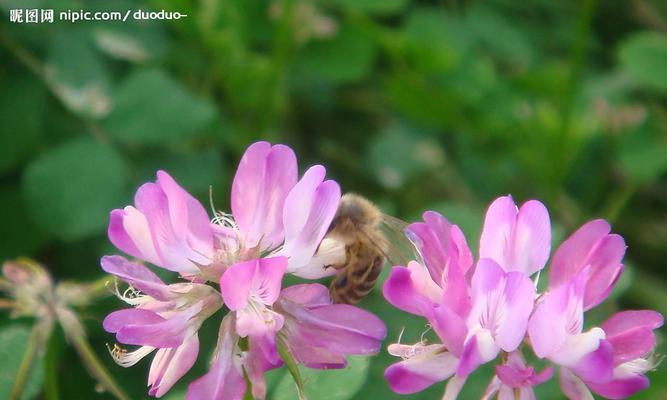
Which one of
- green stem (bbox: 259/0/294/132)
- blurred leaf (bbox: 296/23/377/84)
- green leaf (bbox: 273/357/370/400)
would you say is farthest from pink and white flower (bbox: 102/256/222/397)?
blurred leaf (bbox: 296/23/377/84)

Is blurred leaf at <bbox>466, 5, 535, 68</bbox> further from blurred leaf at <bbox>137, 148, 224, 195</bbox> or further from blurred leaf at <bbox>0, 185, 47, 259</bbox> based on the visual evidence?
blurred leaf at <bbox>0, 185, 47, 259</bbox>

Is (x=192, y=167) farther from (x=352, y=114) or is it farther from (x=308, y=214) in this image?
(x=308, y=214)

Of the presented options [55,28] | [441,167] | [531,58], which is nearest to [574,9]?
[531,58]

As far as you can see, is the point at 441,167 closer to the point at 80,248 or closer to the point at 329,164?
the point at 329,164

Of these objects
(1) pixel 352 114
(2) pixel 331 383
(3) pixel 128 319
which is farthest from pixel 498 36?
(3) pixel 128 319

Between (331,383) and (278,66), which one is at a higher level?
(278,66)

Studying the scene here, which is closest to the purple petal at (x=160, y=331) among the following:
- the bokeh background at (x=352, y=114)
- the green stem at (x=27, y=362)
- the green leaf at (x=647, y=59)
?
the green stem at (x=27, y=362)
